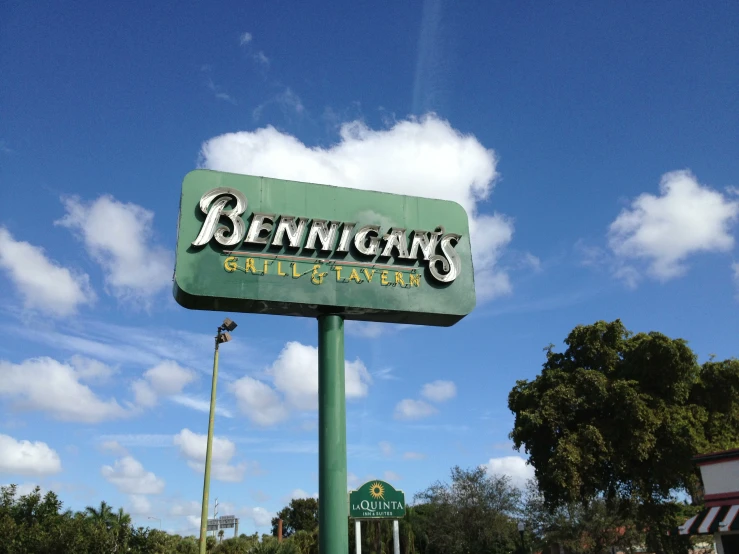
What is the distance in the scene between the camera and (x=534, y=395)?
3434 cm

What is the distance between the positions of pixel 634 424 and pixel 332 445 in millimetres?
23131

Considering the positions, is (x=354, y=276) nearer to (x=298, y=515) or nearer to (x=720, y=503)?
(x=720, y=503)

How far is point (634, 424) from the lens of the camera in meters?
31.0

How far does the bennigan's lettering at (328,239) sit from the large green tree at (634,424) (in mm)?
19358

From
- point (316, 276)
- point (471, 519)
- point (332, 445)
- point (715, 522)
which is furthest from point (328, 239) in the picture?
point (471, 519)

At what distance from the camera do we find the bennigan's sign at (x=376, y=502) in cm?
1852

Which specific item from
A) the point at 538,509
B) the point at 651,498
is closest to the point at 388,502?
the point at 651,498

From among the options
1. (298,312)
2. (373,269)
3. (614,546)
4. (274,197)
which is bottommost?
(614,546)

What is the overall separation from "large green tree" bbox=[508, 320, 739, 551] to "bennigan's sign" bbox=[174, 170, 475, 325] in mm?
19330

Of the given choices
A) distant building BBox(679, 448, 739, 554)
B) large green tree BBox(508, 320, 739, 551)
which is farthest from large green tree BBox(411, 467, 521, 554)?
distant building BBox(679, 448, 739, 554)

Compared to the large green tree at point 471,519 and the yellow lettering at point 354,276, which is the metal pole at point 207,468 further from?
the large green tree at point 471,519

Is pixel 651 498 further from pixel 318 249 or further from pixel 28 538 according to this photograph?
pixel 28 538

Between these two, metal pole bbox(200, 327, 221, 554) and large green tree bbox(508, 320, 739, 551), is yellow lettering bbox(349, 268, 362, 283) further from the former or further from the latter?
large green tree bbox(508, 320, 739, 551)

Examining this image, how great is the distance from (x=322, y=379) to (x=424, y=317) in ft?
9.55
